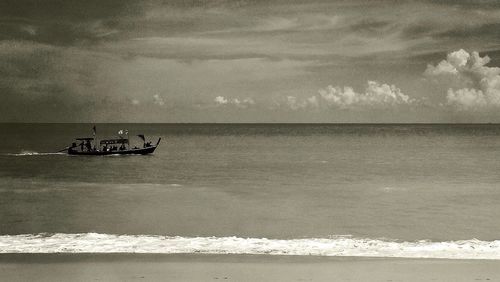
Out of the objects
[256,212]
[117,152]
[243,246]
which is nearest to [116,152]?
[117,152]

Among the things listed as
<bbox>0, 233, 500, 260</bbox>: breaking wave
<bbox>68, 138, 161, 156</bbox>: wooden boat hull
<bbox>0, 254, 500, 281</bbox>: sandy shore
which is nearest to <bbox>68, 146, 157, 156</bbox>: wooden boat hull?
<bbox>68, 138, 161, 156</bbox>: wooden boat hull

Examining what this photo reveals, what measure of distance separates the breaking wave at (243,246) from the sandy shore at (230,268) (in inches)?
27.2

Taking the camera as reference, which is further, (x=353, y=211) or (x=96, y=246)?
(x=353, y=211)

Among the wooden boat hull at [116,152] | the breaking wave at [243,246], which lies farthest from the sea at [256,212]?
the wooden boat hull at [116,152]

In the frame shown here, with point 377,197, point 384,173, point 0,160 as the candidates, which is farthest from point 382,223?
point 0,160

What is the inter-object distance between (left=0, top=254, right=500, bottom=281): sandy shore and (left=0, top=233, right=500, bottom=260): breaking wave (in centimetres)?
69

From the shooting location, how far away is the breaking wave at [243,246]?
1316 cm

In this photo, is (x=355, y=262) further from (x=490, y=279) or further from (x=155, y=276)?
(x=155, y=276)

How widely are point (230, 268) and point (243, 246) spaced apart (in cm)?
301

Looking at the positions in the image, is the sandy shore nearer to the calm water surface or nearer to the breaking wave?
the breaking wave

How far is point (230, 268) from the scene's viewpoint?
36.7 ft

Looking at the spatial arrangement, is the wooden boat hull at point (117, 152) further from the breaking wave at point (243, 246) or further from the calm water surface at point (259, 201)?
the breaking wave at point (243, 246)

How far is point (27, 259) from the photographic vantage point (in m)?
12.3

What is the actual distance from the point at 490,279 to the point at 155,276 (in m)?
6.60
